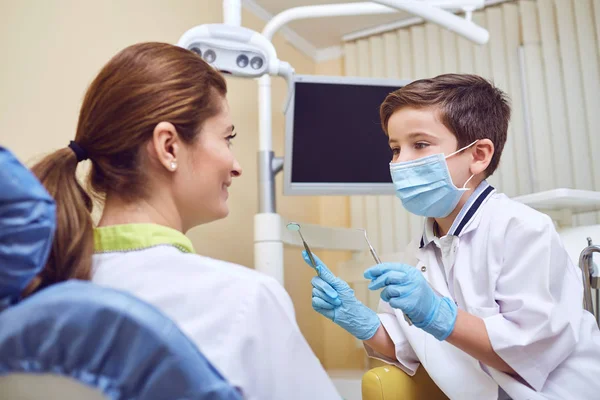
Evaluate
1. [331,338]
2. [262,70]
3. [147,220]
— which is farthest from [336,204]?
[147,220]

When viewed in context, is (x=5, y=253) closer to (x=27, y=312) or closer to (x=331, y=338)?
(x=27, y=312)

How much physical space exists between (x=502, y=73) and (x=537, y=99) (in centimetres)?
23

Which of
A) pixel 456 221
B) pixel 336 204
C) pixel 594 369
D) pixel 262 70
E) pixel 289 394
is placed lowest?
pixel 594 369

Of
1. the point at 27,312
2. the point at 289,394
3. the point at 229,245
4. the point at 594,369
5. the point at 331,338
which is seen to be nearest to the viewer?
the point at 27,312

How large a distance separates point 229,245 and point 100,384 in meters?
1.96

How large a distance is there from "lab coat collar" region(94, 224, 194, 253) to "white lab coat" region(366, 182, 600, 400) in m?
0.73

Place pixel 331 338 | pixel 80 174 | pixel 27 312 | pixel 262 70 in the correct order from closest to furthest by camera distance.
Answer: pixel 27 312, pixel 80 174, pixel 262 70, pixel 331 338

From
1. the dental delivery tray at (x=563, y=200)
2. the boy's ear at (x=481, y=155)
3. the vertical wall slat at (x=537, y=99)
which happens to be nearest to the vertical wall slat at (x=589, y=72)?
the vertical wall slat at (x=537, y=99)

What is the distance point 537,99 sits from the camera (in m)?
2.58

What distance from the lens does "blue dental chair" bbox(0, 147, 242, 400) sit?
0.48m

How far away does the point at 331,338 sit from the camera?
3.01 m

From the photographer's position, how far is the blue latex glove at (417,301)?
111 cm

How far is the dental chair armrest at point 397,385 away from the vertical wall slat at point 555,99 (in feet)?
4.94

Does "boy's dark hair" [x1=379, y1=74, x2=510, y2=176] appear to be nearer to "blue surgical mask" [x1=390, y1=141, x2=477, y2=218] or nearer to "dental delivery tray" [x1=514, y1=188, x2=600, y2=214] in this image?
"blue surgical mask" [x1=390, y1=141, x2=477, y2=218]
